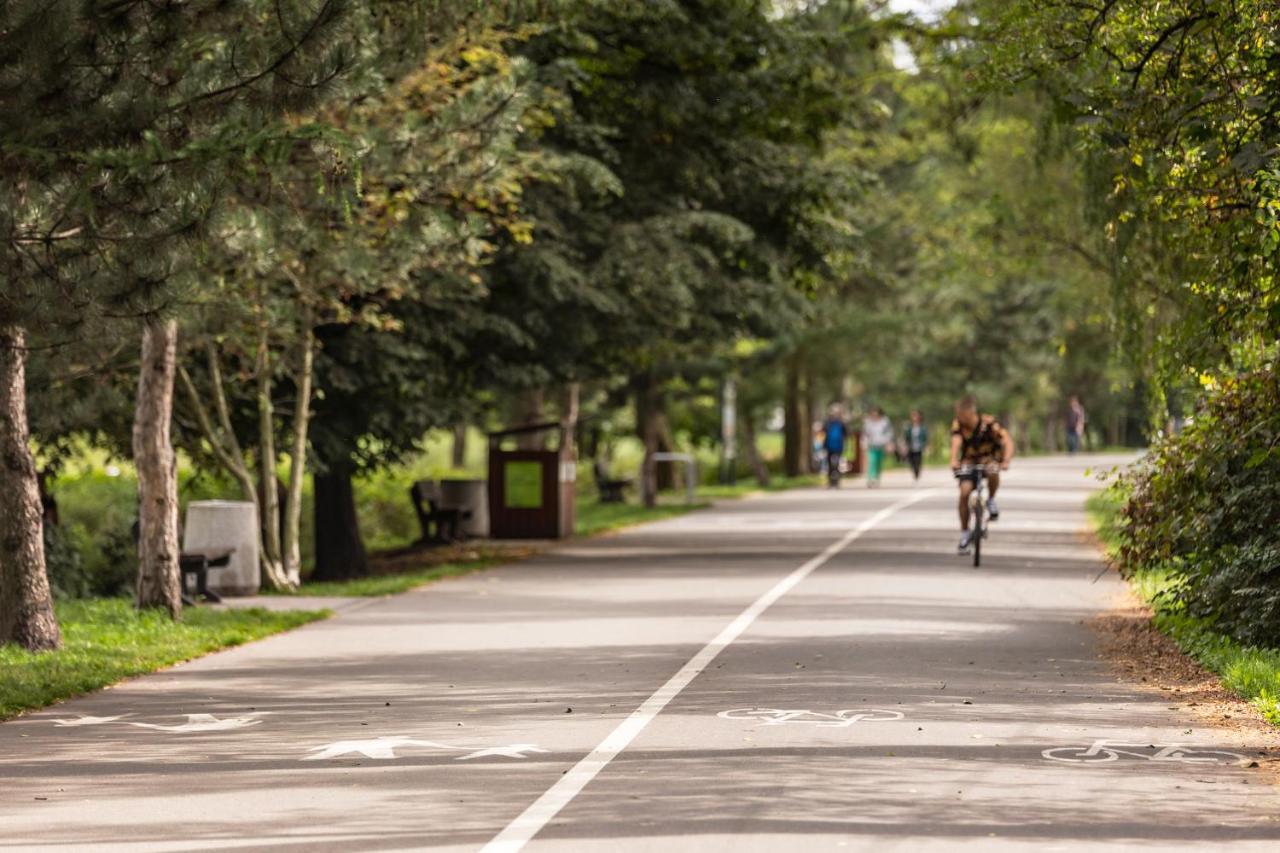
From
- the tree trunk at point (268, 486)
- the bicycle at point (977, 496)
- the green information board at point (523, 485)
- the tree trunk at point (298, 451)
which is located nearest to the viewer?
Result: the tree trunk at point (268, 486)

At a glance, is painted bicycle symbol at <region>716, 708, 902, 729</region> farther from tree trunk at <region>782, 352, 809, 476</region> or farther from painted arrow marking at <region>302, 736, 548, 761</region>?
tree trunk at <region>782, 352, 809, 476</region>

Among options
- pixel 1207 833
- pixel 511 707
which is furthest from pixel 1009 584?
pixel 1207 833

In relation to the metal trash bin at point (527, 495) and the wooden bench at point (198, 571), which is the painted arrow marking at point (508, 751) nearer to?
the wooden bench at point (198, 571)

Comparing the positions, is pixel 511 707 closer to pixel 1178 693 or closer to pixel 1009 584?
pixel 1178 693

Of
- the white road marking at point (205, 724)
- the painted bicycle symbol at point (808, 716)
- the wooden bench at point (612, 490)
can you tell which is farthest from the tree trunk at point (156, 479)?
the wooden bench at point (612, 490)

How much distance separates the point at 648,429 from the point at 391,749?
33.2 meters

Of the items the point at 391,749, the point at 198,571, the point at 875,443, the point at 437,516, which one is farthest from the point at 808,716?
the point at 875,443

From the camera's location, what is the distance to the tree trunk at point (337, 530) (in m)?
27.5

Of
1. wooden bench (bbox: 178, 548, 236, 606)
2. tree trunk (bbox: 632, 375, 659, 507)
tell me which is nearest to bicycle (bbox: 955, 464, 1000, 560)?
wooden bench (bbox: 178, 548, 236, 606)

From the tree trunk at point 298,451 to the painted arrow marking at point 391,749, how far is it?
1226 centimetres

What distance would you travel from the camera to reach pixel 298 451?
24016 mm

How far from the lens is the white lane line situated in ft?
27.4

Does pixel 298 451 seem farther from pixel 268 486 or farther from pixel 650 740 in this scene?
pixel 650 740

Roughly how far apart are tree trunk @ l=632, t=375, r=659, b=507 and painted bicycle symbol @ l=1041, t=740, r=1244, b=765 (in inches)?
1205
